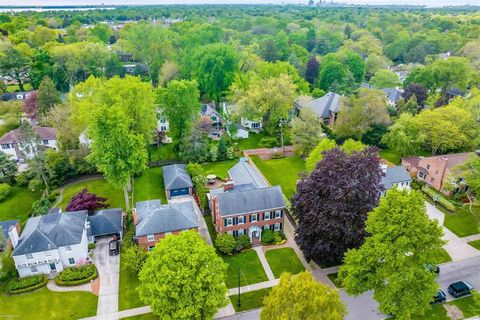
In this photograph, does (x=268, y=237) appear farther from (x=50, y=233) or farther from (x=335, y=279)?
(x=50, y=233)

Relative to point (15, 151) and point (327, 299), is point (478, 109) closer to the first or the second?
point (327, 299)

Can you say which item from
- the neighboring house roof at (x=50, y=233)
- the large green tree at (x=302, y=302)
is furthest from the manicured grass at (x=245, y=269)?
the neighboring house roof at (x=50, y=233)

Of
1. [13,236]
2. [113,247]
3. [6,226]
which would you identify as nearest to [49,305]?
[113,247]

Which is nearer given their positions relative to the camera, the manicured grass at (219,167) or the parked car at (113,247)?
the parked car at (113,247)

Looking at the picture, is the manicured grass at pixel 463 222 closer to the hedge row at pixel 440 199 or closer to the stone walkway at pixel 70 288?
the hedge row at pixel 440 199

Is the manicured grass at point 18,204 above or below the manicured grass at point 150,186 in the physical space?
above

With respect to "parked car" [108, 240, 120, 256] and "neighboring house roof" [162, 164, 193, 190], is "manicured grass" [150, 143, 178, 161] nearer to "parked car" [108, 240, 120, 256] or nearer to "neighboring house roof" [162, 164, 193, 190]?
"neighboring house roof" [162, 164, 193, 190]

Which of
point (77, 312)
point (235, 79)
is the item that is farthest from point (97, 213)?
point (235, 79)

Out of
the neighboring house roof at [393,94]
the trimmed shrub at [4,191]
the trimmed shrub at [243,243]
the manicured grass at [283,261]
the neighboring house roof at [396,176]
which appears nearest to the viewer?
the manicured grass at [283,261]
